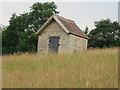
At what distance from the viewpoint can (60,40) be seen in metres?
26.0

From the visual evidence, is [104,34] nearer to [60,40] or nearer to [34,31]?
[34,31]

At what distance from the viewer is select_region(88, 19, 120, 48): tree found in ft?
136

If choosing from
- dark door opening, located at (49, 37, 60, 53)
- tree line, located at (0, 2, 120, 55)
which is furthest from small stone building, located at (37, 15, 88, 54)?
tree line, located at (0, 2, 120, 55)

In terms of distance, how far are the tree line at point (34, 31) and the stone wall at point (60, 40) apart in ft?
46.6

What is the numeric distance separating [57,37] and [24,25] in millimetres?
21361

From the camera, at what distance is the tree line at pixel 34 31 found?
41.8 metres

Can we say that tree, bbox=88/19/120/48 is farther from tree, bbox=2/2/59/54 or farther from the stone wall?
the stone wall

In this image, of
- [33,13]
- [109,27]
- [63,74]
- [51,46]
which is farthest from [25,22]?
[63,74]

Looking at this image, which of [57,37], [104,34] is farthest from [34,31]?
[57,37]

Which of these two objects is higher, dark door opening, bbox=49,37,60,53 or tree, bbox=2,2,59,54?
tree, bbox=2,2,59,54

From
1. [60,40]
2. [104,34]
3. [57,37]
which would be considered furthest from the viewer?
[104,34]

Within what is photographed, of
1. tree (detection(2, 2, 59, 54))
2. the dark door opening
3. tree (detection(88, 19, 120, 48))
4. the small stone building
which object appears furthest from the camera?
tree (detection(2, 2, 59, 54))

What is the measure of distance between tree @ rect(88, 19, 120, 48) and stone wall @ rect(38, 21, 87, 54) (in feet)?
47.2

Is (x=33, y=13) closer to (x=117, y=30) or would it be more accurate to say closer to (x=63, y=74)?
(x=117, y=30)
